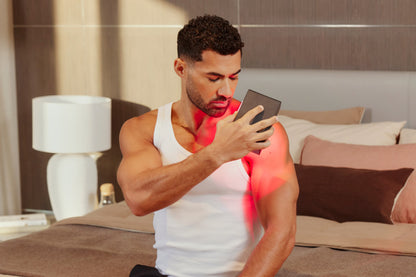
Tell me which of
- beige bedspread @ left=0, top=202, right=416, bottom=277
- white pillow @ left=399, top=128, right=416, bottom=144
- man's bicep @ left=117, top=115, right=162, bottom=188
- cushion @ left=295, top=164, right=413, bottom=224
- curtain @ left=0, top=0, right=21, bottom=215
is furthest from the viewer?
curtain @ left=0, top=0, right=21, bottom=215

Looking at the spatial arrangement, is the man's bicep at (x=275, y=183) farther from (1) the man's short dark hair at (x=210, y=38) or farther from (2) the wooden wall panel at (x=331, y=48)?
(2) the wooden wall panel at (x=331, y=48)

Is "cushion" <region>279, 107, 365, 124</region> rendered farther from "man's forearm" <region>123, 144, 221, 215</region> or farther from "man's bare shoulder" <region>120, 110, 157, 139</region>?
"man's forearm" <region>123, 144, 221, 215</region>

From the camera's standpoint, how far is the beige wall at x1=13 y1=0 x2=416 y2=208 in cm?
334

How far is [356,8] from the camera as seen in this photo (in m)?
3.35

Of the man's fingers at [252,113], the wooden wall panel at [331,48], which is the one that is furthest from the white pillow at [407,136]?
the man's fingers at [252,113]

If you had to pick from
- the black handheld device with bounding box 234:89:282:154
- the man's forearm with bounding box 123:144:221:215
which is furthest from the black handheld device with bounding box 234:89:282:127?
the man's forearm with bounding box 123:144:221:215

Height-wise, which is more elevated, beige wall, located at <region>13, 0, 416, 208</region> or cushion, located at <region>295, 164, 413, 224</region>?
beige wall, located at <region>13, 0, 416, 208</region>

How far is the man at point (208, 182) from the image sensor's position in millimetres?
1432

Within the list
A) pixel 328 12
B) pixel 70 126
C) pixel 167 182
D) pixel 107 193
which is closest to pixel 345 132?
pixel 328 12

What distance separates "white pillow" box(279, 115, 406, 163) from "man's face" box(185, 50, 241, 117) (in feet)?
5.52

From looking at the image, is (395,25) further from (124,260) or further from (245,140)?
(245,140)

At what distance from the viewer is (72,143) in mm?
3553

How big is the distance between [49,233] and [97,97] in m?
1.43

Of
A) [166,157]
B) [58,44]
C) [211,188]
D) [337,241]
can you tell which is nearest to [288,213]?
[211,188]
